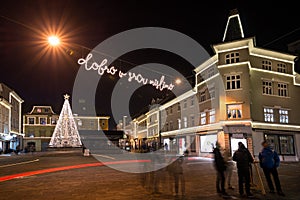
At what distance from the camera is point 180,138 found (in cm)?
4531

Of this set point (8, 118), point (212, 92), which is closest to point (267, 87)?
point (212, 92)

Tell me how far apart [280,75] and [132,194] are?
2921 centimetres

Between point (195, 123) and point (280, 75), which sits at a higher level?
point (280, 75)

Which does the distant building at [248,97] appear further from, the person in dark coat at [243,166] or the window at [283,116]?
the person in dark coat at [243,166]

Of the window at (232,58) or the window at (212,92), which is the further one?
the window at (212,92)

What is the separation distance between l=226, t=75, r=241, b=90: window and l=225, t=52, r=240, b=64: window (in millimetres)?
1722

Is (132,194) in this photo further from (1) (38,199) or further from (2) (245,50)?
(2) (245,50)

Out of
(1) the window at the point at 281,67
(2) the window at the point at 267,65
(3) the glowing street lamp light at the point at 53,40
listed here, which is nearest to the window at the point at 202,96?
(2) the window at the point at 267,65

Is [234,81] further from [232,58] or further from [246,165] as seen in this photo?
[246,165]

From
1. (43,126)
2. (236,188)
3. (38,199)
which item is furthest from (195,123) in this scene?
(43,126)

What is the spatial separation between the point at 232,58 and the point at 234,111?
5896 mm

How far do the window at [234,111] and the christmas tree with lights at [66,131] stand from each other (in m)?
28.1

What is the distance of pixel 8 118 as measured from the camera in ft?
194

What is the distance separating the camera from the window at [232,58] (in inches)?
1262
